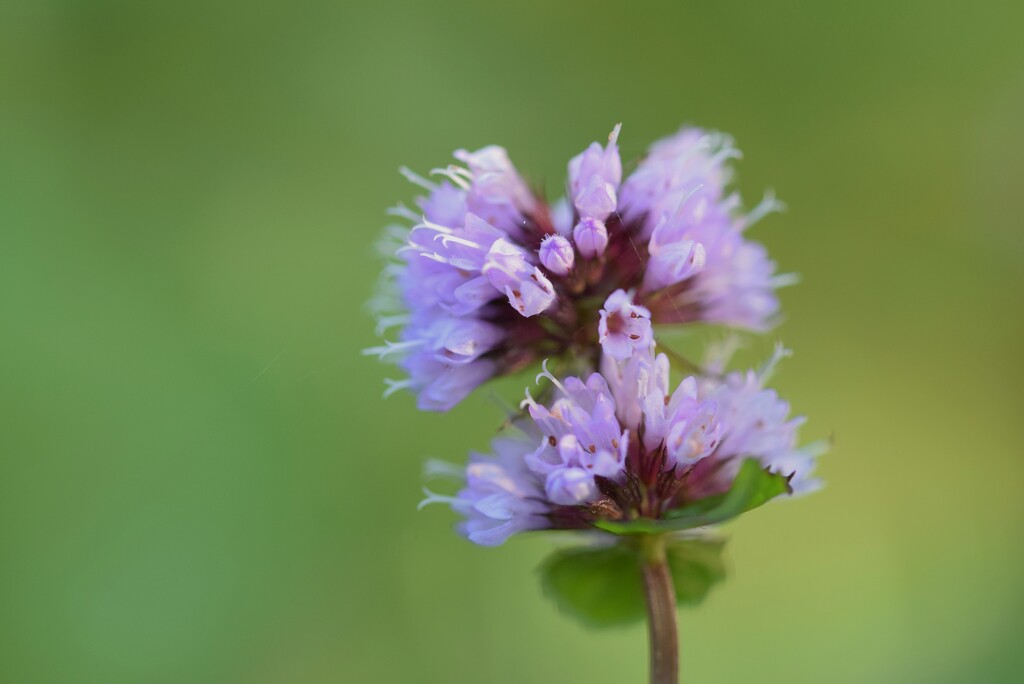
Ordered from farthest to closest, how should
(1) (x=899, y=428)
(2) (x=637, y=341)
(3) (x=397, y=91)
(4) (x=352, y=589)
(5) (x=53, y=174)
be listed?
(3) (x=397, y=91)
(1) (x=899, y=428)
(5) (x=53, y=174)
(4) (x=352, y=589)
(2) (x=637, y=341)

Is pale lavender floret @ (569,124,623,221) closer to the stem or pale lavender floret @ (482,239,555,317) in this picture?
pale lavender floret @ (482,239,555,317)

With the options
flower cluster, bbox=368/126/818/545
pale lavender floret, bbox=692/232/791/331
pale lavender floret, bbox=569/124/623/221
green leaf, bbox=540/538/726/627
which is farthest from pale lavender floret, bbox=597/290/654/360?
green leaf, bbox=540/538/726/627

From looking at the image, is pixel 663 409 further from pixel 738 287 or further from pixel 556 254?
pixel 738 287

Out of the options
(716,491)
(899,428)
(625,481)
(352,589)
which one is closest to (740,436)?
(716,491)

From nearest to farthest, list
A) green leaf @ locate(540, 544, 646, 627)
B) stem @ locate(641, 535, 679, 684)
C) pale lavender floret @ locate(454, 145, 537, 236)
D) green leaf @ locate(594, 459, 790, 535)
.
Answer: green leaf @ locate(594, 459, 790, 535) < stem @ locate(641, 535, 679, 684) < pale lavender floret @ locate(454, 145, 537, 236) < green leaf @ locate(540, 544, 646, 627)

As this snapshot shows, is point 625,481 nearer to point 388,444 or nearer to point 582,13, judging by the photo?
point 388,444

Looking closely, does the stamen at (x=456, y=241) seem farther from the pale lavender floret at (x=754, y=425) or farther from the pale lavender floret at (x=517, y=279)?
the pale lavender floret at (x=754, y=425)

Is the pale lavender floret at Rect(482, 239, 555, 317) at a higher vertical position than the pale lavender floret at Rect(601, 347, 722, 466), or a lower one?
higher

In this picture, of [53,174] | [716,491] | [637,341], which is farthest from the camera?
[53,174]
